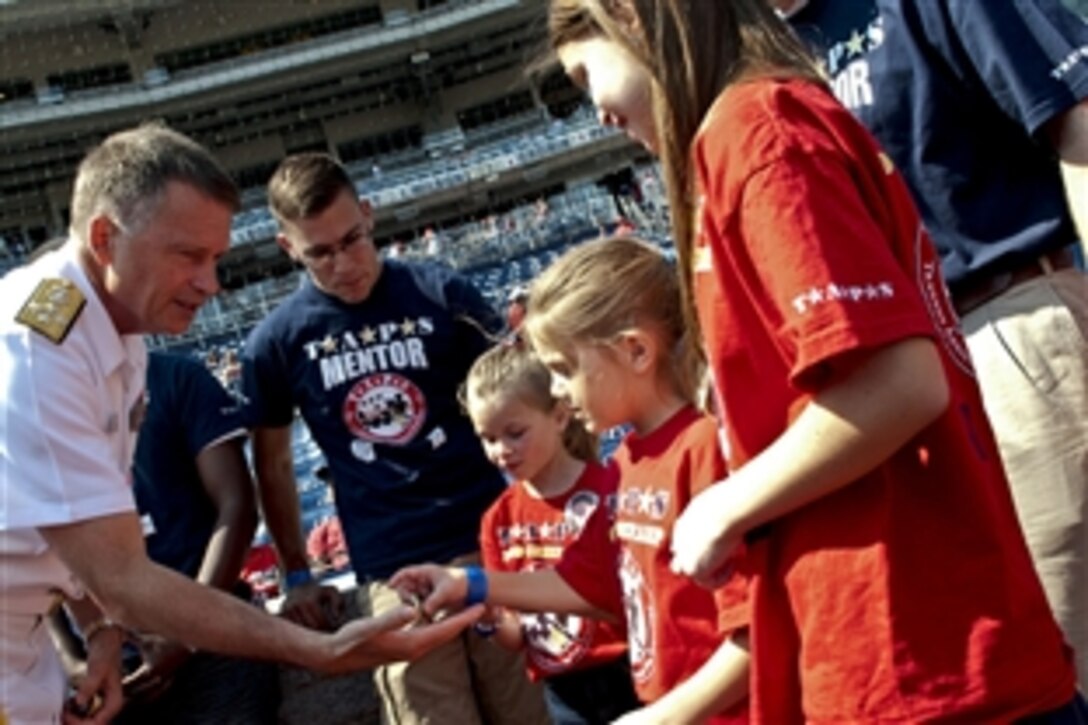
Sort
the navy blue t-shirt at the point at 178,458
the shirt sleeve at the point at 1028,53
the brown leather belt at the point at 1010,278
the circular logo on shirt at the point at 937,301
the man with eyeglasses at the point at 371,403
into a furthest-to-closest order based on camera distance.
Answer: the man with eyeglasses at the point at 371,403 < the navy blue t-shirt at the point at 178,458 < the brown leather belt at the point at 1010,278 < the shirt sleeve at the point at 1028,53 < the circular logo on shirt at the point at 937,301

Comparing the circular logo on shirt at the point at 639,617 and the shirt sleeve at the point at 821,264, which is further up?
the shirt sleeve at the point at 821,264

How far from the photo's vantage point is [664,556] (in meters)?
1.32

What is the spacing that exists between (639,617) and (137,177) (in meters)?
1.00

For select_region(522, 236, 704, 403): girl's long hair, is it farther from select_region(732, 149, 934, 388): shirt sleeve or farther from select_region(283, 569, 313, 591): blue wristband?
select_region(283, 569, 313, 591): blue wristband

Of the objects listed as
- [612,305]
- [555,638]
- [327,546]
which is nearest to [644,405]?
[612,305]

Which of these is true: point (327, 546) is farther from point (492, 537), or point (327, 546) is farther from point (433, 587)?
point (433, 587)

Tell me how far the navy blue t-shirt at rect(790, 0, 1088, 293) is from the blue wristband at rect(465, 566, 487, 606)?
0.76 meters

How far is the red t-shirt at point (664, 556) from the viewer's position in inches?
51.3

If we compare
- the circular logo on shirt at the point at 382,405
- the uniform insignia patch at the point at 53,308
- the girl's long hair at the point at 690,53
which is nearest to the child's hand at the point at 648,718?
the girl's long hair at the point at 690,53

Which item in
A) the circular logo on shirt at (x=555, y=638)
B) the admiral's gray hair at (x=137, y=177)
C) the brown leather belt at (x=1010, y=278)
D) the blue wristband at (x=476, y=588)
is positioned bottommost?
the circular logo on shirt at (x=555, y=638)

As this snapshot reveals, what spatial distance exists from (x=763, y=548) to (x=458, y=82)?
27.4 meters

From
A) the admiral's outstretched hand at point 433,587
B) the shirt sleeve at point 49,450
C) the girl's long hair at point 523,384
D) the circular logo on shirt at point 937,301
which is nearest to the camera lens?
the circular logo on shirt at point 937,301

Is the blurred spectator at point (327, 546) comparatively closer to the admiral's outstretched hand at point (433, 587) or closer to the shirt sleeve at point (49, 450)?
the admiral's outstretched hand at point (433, 587)

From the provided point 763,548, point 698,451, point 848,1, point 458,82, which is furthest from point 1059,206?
point 458,82
